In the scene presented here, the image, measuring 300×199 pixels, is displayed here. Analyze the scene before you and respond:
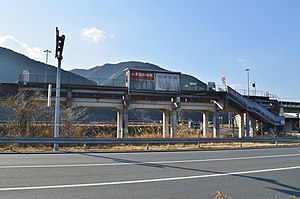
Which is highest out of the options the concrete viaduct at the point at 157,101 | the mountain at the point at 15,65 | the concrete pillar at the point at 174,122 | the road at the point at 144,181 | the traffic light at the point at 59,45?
the mountain at the point at 15,65

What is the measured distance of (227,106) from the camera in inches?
1375

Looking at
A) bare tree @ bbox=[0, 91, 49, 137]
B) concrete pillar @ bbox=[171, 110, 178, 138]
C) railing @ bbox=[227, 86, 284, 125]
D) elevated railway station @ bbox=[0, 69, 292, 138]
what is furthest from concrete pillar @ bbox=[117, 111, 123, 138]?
railing @ bbox=[227, 86, 284, 125]

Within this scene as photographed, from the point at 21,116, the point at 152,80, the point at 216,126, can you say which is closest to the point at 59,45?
the point at 21,116

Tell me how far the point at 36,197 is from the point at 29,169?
349 cm

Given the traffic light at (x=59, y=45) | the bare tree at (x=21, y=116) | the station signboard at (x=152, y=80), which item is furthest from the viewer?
the station signboard at (x=152, y=80)

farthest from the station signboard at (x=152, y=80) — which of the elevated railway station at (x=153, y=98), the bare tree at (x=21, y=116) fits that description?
the bare tree at (x=21, y=116)

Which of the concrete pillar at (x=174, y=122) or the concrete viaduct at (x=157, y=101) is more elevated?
the concrete viaduct at (x=157, y=101)

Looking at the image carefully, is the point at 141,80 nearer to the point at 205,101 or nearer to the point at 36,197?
the point at 205,101

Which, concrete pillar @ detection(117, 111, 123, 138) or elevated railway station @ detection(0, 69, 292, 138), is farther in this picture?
concrete pillar @ detection(117, 111, 123, 138)

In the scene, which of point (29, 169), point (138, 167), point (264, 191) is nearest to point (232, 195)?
point (264, 191)

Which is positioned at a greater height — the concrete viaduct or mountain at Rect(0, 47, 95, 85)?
mountain at Rect(0, 47, 95, 85)

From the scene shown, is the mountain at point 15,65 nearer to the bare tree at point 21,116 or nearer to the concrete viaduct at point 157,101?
the concrete viaduct at point 157,101

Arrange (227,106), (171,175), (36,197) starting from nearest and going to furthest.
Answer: (36,197), (171,175), (227,106)

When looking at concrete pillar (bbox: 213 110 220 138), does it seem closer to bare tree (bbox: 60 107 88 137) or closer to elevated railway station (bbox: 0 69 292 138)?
elevated railway station (bbox: 0 69 292 138)
